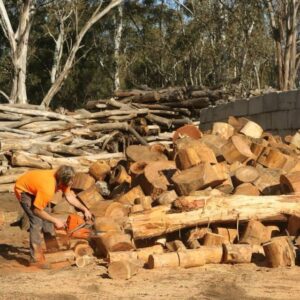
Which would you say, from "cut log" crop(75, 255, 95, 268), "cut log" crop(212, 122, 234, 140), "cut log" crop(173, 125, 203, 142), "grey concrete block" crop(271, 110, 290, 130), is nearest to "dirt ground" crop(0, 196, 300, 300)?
"cut log" crop(75, 255, 95, 268)

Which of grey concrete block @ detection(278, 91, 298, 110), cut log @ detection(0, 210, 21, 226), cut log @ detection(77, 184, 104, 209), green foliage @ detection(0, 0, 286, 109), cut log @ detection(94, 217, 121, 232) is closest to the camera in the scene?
cut log @ detection(94, 217, 121, 232)

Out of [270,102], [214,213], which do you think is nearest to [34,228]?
[214,213]

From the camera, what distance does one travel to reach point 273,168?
339 inches

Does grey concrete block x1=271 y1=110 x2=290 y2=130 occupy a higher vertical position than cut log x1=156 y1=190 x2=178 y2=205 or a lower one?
higher

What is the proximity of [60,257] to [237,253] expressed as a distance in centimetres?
204

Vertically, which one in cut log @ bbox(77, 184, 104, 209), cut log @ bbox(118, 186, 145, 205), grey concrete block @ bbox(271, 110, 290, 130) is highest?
grey concrete block @ bbox(271, 110, 290, 130)

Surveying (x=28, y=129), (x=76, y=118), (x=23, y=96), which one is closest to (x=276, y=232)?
(x=28, y=129)

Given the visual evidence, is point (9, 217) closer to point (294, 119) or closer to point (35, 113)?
point (294, 119)

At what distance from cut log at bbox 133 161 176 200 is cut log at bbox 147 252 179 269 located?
5.76 ft

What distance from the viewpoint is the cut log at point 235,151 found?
29.3 feet

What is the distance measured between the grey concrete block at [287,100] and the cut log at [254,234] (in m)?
5.08

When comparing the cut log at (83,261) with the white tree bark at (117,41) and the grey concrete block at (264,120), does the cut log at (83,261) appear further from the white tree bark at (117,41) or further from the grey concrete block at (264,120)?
the white tree bark at (117,41)

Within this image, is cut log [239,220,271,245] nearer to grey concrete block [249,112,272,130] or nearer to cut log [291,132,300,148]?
cut log [291,132,300,148]

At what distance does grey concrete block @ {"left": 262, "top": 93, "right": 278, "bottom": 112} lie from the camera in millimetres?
12242
